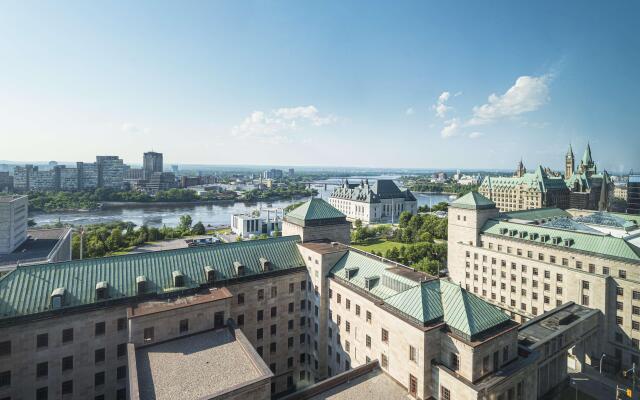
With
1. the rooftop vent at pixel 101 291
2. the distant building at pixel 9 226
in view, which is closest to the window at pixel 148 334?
the rooftop vent at pixel 101 291

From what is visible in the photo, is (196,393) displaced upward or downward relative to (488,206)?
downward

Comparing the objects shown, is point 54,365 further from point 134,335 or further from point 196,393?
point 196,393

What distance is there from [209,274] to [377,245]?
80.4 meters

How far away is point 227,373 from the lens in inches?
1107

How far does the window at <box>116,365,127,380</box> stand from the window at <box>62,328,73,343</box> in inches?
220

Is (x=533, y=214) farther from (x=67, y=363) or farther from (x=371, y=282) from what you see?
(x=67, y=363)

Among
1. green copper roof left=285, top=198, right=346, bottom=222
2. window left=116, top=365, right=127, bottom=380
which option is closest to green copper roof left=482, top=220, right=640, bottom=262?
green copper roof left=285, top=198, right=346, bottom=222

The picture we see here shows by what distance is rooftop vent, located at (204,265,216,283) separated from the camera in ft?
137

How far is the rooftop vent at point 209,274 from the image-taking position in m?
41.8

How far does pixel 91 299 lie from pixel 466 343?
36.1 metres

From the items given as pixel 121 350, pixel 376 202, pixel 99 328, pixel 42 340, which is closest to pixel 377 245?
pixel 376 202

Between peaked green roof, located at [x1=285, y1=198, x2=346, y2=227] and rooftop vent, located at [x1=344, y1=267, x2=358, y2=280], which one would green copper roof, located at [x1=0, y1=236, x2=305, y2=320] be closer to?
peaked green roof, located at [x1=285, y1=198, x2=346, y2=227]

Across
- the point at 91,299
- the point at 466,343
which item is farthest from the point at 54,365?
the point at 466,343

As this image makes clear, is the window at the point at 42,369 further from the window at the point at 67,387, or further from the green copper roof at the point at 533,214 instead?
the green copper roof at the point at 533,214
